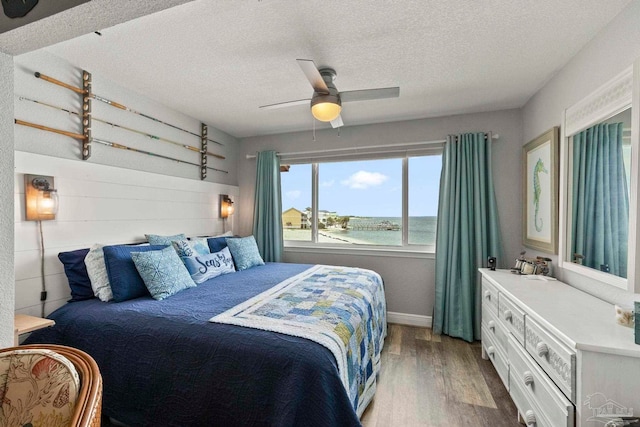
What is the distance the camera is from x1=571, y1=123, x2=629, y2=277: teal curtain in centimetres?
158

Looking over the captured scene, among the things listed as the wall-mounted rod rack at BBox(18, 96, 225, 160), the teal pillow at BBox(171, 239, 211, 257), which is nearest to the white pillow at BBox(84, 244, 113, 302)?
the teal pillow at BBox(171, 239, 211, 257)

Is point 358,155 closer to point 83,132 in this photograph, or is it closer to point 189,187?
point 189,187

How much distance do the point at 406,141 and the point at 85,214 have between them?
3.35 metres

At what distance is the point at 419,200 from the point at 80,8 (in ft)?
11.2

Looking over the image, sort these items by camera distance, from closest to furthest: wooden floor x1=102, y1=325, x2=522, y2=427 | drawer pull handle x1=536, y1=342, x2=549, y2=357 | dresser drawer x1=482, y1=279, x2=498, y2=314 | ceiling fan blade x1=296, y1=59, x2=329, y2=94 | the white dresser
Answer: the white dresser < drawer pull handle x1=536, y1=342, x2=549, y2=357 < ceiling fan blade x1=296, y1=59, x2=329, y2=94 < wooden floor x1=102, y1=325, x2=522, y2=427 < dresser drawer x1=482, y1=279, x2=498, y2=314

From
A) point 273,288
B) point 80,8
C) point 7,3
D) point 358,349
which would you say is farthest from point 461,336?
point 7,3

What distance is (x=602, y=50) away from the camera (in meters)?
1.79

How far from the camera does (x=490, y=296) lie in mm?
2451

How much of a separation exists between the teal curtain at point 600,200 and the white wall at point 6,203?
2969 mm

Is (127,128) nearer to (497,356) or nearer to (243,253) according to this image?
(243,253)

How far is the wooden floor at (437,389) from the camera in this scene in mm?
1896

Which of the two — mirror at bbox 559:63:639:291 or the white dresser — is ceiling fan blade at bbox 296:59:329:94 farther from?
the white dresser

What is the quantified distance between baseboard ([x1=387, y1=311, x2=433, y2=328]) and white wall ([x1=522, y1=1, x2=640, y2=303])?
1.54m

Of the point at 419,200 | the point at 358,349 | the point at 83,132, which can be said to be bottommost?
the point at 358,349
